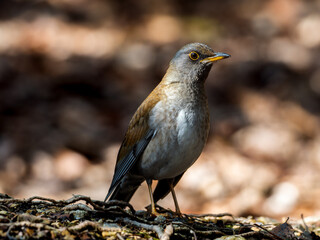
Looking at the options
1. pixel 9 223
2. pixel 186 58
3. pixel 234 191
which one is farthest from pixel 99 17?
pixel 9 223

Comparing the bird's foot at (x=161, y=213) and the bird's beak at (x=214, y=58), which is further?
the bird's beak at (x=214, y=58)

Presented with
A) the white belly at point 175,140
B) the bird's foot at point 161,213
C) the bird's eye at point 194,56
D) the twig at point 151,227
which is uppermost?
the bird's eye at point 194,56

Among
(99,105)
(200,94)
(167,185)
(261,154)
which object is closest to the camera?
(200,94)

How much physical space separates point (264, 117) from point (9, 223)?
690cm

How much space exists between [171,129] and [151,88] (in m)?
5.91

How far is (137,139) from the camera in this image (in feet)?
14.3

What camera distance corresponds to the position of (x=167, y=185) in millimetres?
4688

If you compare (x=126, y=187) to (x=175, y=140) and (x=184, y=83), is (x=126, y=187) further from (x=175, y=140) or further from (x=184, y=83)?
(x=184, y=83)

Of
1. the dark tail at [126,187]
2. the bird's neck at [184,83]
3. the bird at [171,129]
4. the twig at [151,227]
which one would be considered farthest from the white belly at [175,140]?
the twig at [151,227]

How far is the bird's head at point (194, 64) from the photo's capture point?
4.38 m

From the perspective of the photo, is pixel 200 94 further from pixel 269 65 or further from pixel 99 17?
pixel 99 17

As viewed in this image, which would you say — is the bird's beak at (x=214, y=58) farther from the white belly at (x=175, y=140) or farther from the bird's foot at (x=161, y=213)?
the bird's foot at (x=161, y=213)

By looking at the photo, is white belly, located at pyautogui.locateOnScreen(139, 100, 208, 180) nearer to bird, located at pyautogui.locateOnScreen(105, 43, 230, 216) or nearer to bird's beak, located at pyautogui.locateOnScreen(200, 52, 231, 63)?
bird, located at pyautogui.locateOnScreen(105, 43, 230, 216)

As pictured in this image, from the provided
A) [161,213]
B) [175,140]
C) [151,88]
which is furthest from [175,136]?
[151,88]
